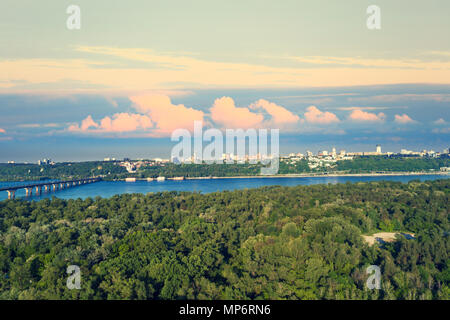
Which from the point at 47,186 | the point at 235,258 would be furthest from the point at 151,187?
the point at 235,258

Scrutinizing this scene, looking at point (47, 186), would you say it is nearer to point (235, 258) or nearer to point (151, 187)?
point (151, 187)

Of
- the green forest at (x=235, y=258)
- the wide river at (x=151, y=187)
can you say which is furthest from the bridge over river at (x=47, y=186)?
the green forest at (x=235, y=258)

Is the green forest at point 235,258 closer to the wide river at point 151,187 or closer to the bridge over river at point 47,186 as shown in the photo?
the wide river at point 151,187

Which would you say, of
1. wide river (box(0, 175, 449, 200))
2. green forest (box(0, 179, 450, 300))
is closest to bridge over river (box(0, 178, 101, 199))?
wide river (box(0, 175, 449, 200))

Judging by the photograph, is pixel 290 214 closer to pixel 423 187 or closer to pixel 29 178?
pixel 423 187

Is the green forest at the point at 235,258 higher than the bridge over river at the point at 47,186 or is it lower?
higher

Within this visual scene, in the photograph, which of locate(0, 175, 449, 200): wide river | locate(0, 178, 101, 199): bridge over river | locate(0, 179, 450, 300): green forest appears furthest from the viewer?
locate(0, 175, 449, 200): wide river

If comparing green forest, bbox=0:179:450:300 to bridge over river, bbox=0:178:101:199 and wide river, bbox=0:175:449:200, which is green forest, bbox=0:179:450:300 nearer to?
wide river, bbox=0:175:449:200
